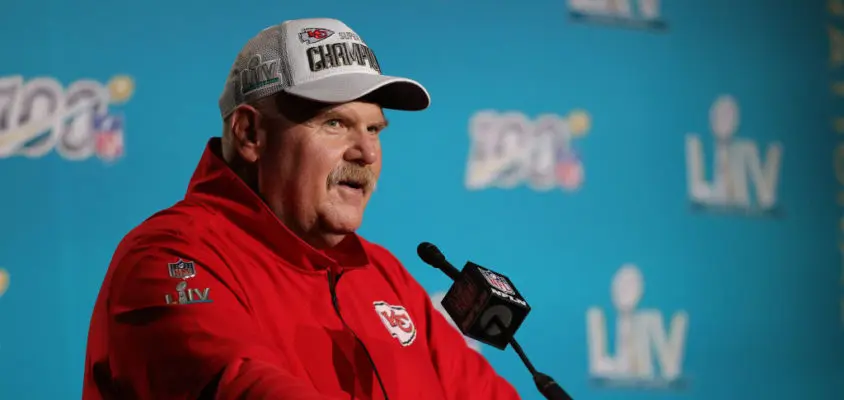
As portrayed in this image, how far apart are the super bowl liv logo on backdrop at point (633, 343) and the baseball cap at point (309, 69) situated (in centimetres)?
123

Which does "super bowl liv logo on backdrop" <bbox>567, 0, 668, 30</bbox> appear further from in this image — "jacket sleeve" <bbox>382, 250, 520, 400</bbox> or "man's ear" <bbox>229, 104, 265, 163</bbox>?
"man's ear" <bbox>229, 104, 265, 163</bbox>

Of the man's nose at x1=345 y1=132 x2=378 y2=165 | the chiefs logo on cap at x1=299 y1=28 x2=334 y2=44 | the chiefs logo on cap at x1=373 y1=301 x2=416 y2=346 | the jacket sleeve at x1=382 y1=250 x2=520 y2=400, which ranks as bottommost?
the jacket sleeve at x1=382 y1=250 x2=520 y2=400

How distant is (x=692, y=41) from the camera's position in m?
3.24

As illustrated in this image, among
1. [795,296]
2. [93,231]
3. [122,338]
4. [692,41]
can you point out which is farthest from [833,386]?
[122,338]

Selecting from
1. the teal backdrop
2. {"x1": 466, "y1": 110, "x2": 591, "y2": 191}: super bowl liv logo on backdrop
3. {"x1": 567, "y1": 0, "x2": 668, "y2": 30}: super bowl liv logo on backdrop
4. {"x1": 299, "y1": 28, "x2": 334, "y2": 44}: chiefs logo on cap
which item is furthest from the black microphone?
{"x1": 567, "y1": 0, "x2": 668, "y2": 30}: super bowl liv logo on backdrop

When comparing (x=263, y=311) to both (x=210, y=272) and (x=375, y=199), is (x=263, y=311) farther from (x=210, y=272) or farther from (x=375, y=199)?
(x=375, y=199)

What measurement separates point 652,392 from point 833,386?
0.63 m

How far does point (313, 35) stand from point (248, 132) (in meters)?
0.20

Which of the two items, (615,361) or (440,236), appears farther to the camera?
(615,361)

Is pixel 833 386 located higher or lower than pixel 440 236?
lower

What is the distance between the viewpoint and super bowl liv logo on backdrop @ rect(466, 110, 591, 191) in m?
2.91

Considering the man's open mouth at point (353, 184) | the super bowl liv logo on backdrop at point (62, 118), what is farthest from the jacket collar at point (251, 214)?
the super bowl liv logo on backdrop at point (62, 118)

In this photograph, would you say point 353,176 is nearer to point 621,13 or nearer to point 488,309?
point 488,309

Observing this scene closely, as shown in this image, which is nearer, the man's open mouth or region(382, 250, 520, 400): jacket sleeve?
the man's open mouth
